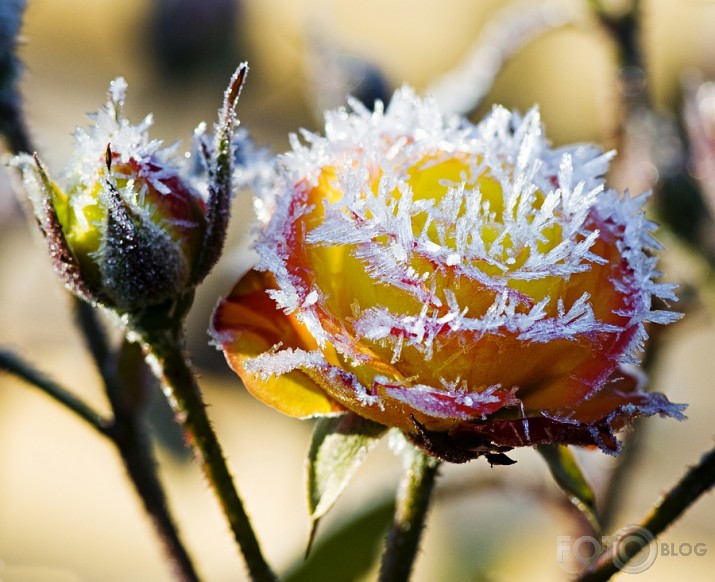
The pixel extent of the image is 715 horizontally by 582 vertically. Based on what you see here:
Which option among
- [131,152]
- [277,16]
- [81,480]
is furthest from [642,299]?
[277,16]

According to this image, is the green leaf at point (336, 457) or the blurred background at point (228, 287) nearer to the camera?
the green leaf at point (336, 457)

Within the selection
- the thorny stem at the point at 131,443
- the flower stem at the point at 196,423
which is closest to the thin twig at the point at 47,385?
the thorny stem at the point at 131,443

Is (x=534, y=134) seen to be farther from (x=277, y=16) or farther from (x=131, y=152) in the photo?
(x=277, y=16)

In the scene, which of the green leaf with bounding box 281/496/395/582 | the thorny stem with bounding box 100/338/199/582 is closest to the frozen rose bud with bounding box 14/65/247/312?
the thorny stem with bounding box 100/338/199/582

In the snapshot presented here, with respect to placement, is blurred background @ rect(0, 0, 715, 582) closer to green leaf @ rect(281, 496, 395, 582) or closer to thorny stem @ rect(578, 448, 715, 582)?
green leaf @ rect(281, 496, 395, 582)

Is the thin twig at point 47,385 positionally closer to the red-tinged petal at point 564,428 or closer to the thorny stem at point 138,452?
the thorny stem at point 138,452

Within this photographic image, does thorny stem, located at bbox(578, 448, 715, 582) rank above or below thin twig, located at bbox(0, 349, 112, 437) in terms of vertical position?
above
